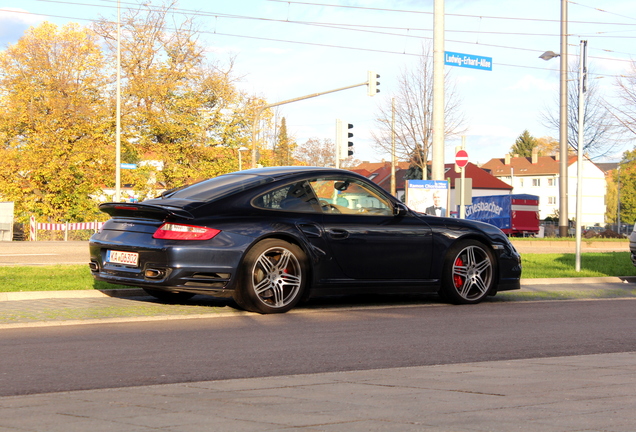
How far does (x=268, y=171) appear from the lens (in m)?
9.21

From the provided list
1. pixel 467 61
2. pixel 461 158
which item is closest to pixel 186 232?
pixel 461 158

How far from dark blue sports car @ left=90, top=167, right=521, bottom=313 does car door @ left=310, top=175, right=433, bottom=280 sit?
0.01 m

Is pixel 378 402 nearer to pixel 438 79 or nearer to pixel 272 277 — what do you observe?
pixel 272 277

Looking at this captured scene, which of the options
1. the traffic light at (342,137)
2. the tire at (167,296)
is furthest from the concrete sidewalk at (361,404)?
the traffic light at (342,137)

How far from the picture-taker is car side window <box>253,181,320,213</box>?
336 inches

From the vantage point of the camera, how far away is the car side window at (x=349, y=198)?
8.91m

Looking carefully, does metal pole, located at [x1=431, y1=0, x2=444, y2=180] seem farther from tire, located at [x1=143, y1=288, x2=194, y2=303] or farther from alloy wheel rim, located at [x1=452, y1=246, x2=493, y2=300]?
tire, located at [x1=143, y1=288, x2=194, y2=303]

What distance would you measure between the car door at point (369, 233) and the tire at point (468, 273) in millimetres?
331

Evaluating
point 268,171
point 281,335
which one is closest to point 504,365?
point 281,335

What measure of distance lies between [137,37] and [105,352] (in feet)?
122

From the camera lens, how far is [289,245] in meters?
8.34

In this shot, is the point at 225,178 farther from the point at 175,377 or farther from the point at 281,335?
the point at 175,377

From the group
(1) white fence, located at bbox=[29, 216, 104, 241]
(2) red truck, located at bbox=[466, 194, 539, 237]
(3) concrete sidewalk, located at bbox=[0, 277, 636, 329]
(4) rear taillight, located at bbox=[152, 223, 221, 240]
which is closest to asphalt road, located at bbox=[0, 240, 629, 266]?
(3) concrete sidewalk, located at bbox=[0, 277, 636, 329]

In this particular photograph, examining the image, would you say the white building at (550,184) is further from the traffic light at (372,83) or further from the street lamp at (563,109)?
the traffic light at (372,83)
